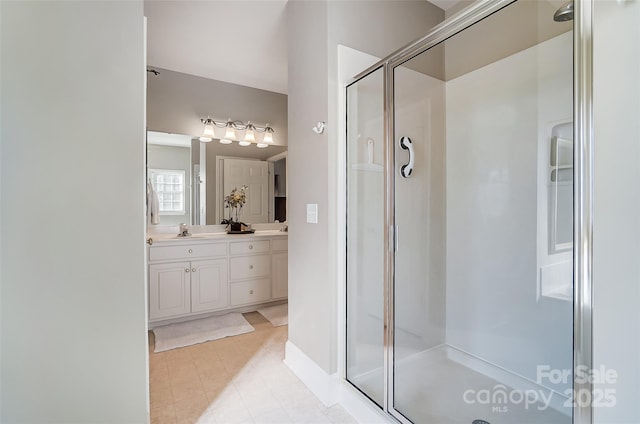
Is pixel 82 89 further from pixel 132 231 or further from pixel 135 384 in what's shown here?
pixel 135 384

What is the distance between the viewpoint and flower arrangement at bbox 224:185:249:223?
3.63 meters

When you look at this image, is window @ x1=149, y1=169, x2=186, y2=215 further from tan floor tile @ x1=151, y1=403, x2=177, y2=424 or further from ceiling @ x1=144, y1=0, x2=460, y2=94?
tan floor tile @ x1=151, y1=403, x2=177, y2=424

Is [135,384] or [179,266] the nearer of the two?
[135,384]

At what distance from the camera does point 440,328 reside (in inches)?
94.7

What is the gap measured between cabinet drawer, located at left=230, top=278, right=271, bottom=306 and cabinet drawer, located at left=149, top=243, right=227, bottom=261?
Result: 415mm

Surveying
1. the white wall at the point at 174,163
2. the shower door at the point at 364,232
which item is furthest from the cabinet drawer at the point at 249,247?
the shower door at the point at 364,232

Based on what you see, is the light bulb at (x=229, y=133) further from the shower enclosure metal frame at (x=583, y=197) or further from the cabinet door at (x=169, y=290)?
the shower enclosure metal frame at (x=583, y=197)

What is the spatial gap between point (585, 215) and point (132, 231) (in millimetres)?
1666

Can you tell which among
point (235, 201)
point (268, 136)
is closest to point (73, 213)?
point (235, 201)

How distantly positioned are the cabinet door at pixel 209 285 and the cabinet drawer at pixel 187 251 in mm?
81

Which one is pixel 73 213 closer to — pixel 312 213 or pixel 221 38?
pixel 312 213

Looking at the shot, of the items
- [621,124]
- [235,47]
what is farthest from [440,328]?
[235,47]

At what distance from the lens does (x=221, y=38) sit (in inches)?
110

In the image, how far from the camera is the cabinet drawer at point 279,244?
3510mm
